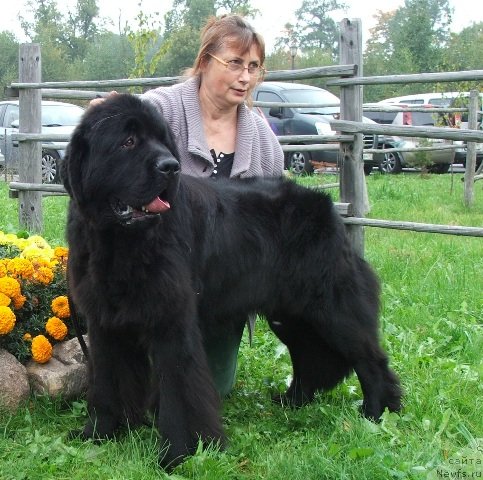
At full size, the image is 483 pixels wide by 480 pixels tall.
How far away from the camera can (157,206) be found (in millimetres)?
2834

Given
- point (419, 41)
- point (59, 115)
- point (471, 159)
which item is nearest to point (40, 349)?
point (471, 159)

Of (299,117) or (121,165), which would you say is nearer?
(121,165)

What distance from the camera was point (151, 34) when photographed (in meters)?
10.9

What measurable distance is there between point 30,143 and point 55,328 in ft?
12.7

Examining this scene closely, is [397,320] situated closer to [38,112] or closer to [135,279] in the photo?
[135,279]

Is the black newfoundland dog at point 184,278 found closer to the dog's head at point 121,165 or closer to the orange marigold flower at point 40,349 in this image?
the dog's head at point 121,165

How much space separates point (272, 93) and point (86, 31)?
42657 millimetres

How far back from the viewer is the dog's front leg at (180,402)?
305 centimetres

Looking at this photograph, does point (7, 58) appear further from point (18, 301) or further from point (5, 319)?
point (5, 319)

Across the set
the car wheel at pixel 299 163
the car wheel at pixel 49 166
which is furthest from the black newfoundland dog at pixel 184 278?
the car wheel at pixel 299 163

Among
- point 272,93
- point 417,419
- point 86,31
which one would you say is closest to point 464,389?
point 417,419

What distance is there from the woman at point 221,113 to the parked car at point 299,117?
36.2 feet

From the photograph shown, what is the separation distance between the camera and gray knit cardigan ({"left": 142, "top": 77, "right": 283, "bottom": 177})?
3.78 meters

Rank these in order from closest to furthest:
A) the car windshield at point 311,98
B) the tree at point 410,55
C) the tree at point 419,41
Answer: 1. the car windshield at point 311,98
2. the tree at point 410,55
3. the tree at point 419,41
